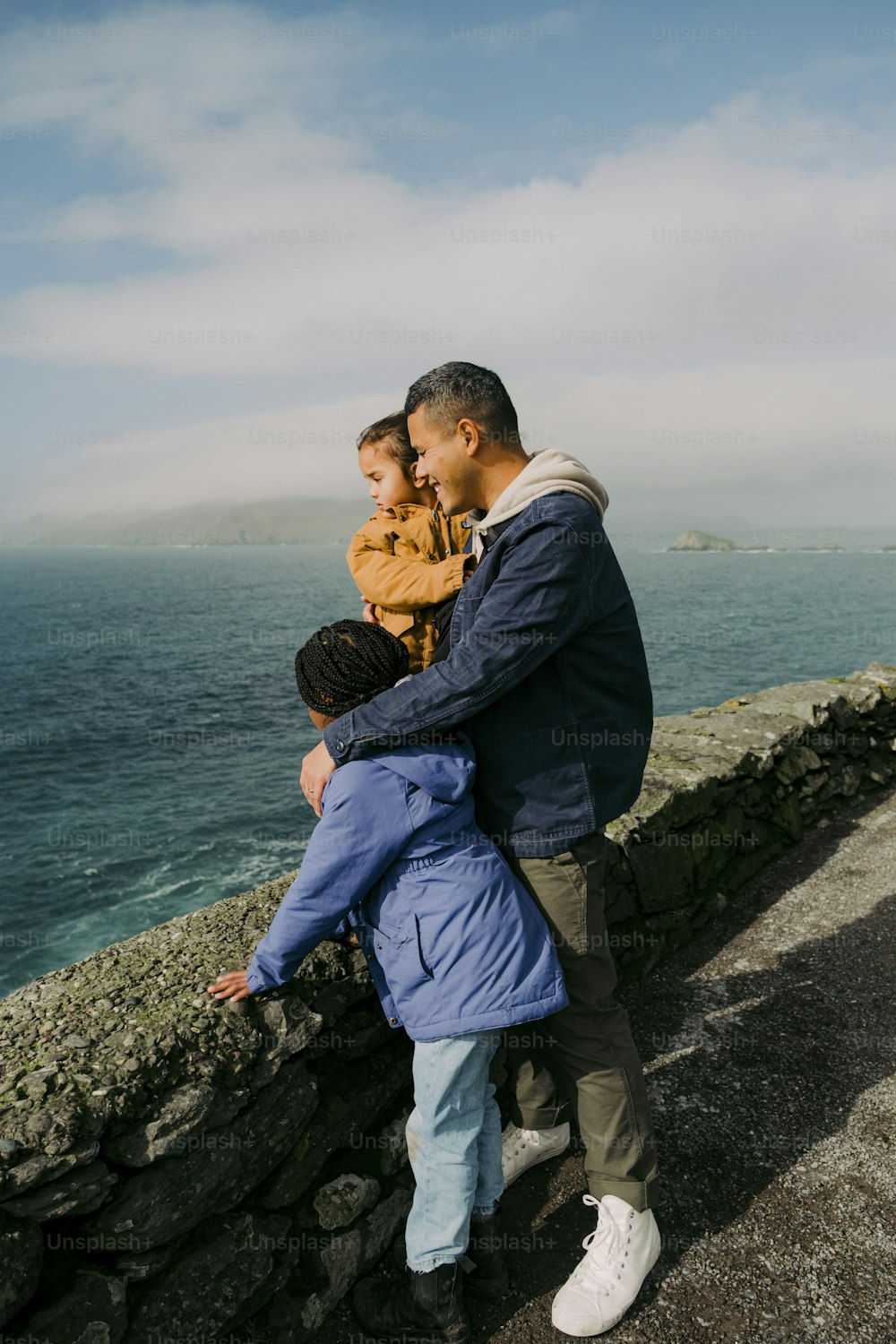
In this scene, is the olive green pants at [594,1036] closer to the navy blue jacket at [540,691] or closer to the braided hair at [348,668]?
the navy blue jacket at [540,691]

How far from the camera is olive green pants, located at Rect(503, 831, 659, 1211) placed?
9.62 feet

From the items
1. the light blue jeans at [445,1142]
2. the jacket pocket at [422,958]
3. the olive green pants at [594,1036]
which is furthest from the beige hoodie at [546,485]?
the light blue jeans at [445,1142]

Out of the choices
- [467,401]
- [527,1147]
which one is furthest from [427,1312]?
[467,401]

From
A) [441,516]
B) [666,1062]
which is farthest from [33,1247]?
[666,1062]

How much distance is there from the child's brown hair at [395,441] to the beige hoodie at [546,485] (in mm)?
820

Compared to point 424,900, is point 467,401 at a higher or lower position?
higher

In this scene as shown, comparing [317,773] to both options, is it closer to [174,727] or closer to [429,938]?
Result: [429,938]

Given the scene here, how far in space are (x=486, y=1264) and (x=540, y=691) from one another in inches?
76.7

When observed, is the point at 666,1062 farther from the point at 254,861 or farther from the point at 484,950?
the point at 254,861

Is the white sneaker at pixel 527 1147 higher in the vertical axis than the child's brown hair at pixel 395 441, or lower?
lower

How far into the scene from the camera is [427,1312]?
2.80 meters

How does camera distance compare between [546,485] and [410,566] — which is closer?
[546,485]

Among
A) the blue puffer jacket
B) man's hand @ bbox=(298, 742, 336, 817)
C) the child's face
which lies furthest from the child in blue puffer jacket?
the child's face

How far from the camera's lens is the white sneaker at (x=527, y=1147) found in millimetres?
3514
